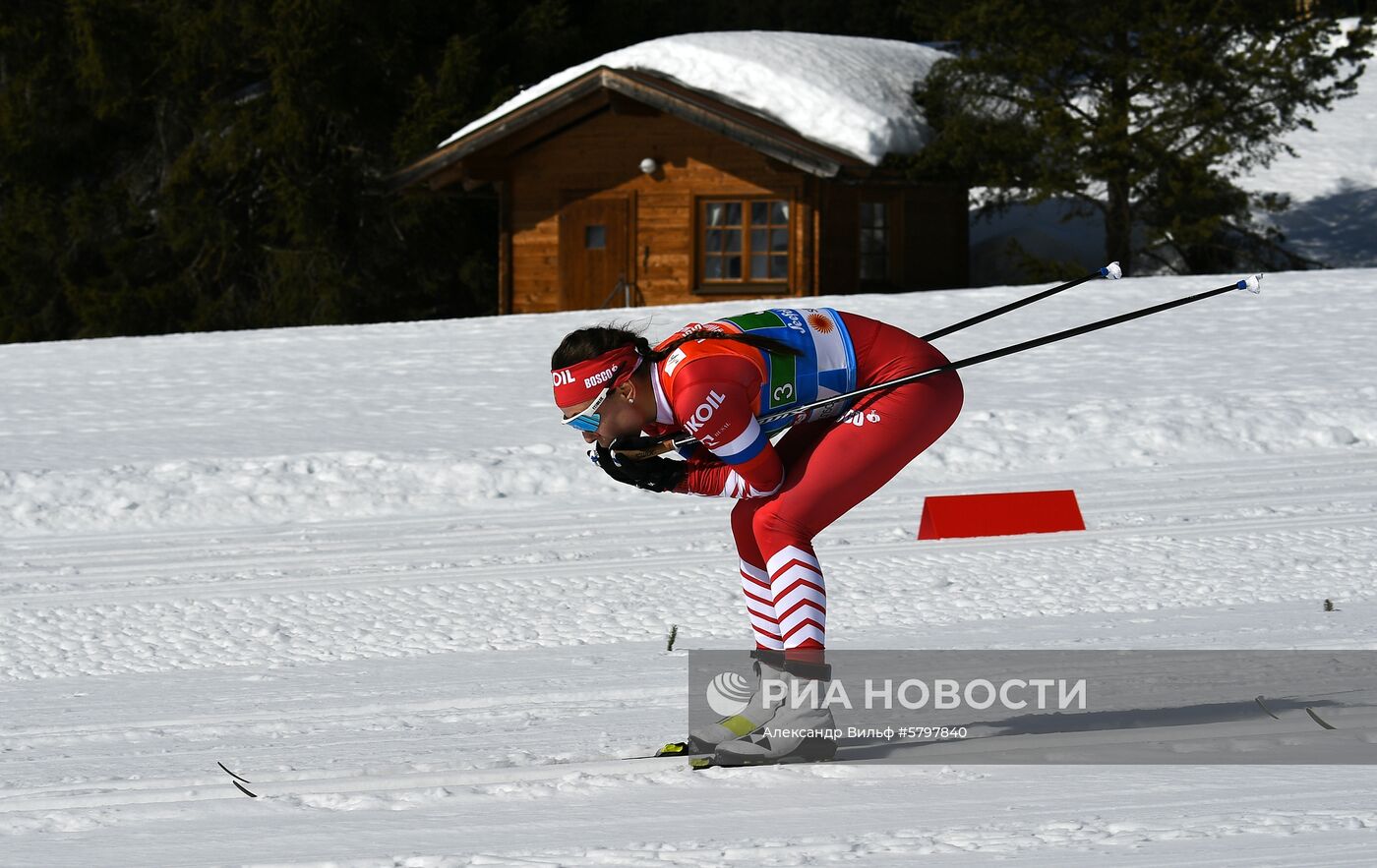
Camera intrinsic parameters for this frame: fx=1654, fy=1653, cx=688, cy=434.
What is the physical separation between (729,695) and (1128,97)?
20.2m

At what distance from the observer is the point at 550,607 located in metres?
7.05

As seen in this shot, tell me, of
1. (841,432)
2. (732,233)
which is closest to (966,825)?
(841,432)

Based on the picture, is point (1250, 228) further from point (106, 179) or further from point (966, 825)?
point (966, 825)

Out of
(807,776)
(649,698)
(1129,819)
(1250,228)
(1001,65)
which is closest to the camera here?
(1129,819)

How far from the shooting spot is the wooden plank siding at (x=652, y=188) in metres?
23.3

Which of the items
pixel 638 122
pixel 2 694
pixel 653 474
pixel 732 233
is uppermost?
pixel 638 122

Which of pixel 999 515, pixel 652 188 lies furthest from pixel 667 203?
pixel 999 515

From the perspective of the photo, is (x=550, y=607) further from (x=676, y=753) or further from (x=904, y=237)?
(x=904, y=237)

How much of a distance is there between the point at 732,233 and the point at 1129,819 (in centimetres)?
2018

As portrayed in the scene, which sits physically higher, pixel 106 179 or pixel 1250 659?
pixel 106 179

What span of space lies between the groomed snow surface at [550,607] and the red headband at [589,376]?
1.04 metres

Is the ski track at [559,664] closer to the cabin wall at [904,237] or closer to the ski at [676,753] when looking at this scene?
the ski at [676,753]

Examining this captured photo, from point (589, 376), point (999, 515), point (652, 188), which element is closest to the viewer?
point (589, 376)

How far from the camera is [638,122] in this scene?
23984 mm
